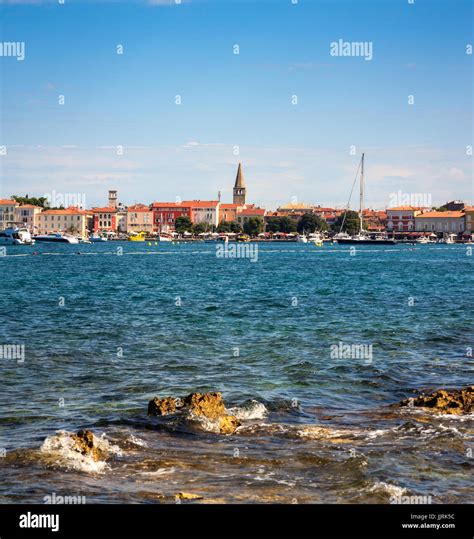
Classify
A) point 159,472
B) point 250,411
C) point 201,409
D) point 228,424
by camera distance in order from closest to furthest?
point 159,472
point 228,424
point 201,409
point 250,411

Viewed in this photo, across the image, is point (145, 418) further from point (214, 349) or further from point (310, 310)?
point (310, 310)

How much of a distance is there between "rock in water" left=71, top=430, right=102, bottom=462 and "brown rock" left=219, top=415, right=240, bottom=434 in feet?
6.87

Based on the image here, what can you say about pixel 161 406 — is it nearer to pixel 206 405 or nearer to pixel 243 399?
pixel 206 405

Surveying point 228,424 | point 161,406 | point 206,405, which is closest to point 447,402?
point 228,424

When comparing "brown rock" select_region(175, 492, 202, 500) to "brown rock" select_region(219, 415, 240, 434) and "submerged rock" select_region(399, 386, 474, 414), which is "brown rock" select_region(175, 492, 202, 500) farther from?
"submerged rock" select_region(399, 386, 474, 414)

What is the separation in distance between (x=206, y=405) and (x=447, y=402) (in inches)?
165

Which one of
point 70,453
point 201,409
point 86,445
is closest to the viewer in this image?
point 70,453

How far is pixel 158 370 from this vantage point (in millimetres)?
16891

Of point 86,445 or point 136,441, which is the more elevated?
point 86,445

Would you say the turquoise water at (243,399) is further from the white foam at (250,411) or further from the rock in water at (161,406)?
the rock in water at (161,406)

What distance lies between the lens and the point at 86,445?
402 inches

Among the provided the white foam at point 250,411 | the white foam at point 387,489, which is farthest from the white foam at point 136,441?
the white foam at point 387,489

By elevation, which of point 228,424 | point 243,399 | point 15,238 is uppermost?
point 15,238
